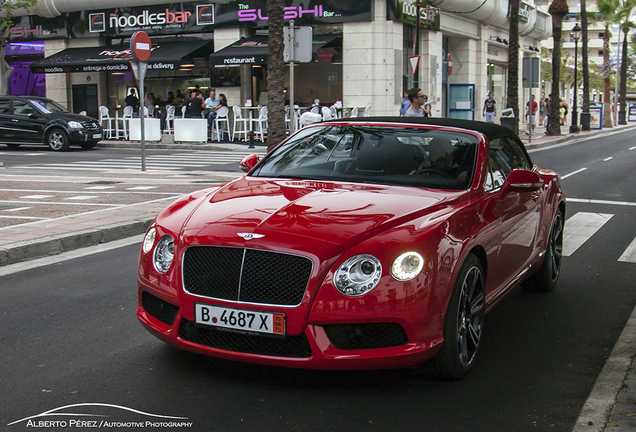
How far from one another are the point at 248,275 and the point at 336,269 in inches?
17.3

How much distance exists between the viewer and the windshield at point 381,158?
4805 millimetres

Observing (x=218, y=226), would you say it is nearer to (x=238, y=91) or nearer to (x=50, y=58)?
(x=238, y=91)

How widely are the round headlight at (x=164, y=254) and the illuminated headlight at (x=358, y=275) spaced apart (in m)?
0.97

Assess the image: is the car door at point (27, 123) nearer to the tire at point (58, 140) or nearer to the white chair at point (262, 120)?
the tire at point (58, 140)

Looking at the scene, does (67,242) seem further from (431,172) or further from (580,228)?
Answer: (580,228)

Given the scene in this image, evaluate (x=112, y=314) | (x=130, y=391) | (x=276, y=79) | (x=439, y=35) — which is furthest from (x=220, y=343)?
(x=439, y=35)

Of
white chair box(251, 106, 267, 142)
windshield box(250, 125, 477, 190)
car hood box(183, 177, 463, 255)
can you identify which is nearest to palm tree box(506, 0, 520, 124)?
white chair box(251, 106, 267, 142)

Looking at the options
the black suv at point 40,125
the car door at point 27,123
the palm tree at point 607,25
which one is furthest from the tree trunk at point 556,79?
the car door at point 27,123

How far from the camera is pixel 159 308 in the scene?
4.10m

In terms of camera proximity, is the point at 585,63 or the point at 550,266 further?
the point at 585,63

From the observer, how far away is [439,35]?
3350cm

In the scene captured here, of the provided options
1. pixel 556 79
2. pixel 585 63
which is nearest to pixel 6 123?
pixel 556 79

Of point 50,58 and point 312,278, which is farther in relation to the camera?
point 50,58

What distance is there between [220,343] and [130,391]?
524 mm
